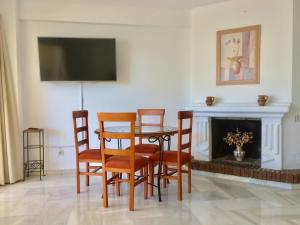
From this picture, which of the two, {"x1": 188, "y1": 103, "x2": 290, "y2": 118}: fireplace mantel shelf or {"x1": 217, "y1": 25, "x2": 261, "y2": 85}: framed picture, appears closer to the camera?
{"x1": 188, "y1": 103, "x2": 290, "y2": 118}: fireplace mantel shelf

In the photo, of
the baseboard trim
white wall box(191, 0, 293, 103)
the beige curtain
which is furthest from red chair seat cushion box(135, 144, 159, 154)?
the beige curtain

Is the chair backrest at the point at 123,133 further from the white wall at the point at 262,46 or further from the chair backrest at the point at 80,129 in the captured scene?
the white wall at the point at 262,46

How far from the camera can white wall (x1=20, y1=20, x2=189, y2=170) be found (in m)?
4.46

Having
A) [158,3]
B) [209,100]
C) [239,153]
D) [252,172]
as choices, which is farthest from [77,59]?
[252,172]

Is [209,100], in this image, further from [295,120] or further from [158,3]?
[158,3]

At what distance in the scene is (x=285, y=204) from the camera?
3.24m

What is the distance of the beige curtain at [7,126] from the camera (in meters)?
4.00

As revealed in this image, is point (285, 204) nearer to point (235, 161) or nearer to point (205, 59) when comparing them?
point (235, 161)

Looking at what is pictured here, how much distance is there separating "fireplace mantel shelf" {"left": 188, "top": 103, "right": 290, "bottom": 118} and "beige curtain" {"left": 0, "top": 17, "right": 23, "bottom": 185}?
2709 millimetres

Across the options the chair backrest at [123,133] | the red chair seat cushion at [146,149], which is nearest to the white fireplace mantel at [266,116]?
the red chair seat cushion at [146,149]

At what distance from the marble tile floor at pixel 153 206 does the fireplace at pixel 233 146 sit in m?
0.61

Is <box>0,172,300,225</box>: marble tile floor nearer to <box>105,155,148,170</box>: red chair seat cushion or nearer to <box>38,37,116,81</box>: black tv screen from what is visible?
<box>105,155,148,170</box>: red chair seat cushion

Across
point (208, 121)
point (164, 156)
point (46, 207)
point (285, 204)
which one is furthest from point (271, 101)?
point (46, 207)

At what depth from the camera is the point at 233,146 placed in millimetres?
4820
